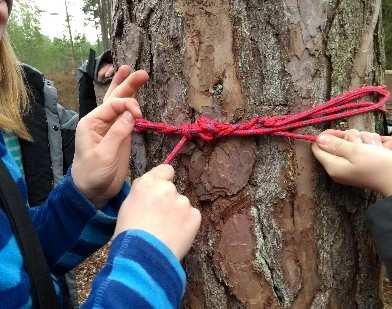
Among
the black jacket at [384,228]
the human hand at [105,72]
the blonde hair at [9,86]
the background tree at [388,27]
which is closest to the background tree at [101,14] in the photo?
the background tree at [388,27]

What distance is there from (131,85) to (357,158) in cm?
53

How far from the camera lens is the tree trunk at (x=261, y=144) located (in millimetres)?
1065

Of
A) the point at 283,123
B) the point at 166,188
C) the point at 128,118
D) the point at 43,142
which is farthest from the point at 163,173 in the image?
the point at 43,142

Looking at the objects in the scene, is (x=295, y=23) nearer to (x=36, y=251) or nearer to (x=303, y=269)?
(x=303, y=269)

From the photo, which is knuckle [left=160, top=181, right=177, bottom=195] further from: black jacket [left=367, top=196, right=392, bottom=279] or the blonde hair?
the blonde hair

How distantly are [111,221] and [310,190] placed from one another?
1.68 ft

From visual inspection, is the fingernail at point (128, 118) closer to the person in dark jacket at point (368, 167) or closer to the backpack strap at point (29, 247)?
the backpack strap at point (29, 247)

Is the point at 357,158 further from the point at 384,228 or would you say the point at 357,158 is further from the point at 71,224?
the point at 71,224

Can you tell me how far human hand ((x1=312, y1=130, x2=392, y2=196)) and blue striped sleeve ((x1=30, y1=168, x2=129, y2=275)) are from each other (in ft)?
1.76

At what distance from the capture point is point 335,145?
40.9 inches

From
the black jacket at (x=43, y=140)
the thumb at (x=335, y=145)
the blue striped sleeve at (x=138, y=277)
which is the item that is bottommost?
the black jacket at (x=43, y=140)

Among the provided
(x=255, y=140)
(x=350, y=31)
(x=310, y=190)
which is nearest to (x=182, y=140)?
(x=255, y=140)

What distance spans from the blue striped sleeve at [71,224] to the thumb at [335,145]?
53cm

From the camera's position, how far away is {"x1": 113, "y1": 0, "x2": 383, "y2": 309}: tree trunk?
1065mm
